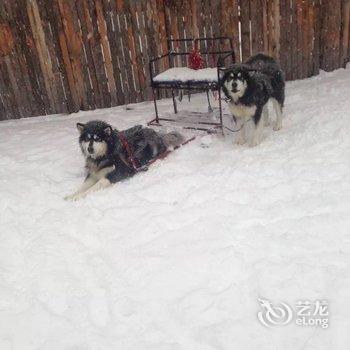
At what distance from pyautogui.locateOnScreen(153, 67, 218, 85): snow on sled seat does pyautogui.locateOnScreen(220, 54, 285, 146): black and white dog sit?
0.91 feet

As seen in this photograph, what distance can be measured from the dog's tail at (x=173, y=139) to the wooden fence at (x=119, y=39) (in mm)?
2256

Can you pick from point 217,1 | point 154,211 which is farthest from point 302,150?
point 217,1

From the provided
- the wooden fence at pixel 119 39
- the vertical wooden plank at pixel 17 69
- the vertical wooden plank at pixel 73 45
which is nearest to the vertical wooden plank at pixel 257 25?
the wooden fence at pixel 119 39

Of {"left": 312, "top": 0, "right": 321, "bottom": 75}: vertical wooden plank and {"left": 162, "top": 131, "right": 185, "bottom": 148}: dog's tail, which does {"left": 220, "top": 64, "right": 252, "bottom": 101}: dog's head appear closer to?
{"left": 162, "top": 131, "right": 185, "bottom": 148}: dog's tail

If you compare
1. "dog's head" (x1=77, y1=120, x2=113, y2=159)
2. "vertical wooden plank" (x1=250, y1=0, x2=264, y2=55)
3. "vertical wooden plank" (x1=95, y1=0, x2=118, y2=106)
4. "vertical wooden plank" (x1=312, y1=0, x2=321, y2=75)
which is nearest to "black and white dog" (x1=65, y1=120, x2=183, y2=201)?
"dog's head" (x1=77, y1=120, x2=113, y2=159)

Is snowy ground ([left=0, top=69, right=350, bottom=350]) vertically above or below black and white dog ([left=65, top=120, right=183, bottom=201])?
below

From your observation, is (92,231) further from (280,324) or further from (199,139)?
(199,139)

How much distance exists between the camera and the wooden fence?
6.97 m

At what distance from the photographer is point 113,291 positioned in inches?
117

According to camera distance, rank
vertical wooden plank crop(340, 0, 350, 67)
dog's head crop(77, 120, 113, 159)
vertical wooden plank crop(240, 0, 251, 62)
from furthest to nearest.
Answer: vertical wooden plank crop(340, 0, 350, 67)
vertical wooden plank crop(240, 0, 251, 62)
dog's head crop(77, 120, 113, 159)

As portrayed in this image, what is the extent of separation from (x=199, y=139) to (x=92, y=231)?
2.41 meters

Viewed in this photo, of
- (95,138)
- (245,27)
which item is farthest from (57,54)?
(245,27)

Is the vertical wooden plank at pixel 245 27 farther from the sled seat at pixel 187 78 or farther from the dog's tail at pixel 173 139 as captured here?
the dog's tail at pixel 173 139

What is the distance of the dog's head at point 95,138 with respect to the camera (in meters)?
4.58
